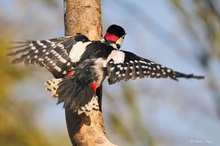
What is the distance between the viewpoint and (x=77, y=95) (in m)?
3.41

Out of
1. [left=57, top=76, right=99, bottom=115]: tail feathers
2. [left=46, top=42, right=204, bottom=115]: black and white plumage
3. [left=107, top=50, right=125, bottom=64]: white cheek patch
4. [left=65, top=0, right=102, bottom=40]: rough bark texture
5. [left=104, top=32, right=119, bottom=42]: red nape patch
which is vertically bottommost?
[left=57, top=76, right=99, bottom=115]: tail feathers

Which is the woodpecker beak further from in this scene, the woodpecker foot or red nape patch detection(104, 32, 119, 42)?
the woodpecker foot

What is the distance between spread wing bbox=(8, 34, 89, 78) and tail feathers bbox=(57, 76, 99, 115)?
0.32 feet

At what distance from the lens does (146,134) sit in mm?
4809

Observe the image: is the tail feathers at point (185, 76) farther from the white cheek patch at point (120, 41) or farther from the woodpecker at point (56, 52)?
the white cheek patch at point (120, 41)

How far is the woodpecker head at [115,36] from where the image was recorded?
3.84 metres

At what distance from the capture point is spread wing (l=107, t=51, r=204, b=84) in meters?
3.46

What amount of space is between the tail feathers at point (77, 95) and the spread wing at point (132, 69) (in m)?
0.13

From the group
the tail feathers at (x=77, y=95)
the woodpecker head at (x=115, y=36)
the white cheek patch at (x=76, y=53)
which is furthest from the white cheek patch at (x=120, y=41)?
the tail feathers at (x=77, y=95)

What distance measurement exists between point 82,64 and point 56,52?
0.15 m

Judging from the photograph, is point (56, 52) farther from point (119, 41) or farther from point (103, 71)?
point (119, 41)

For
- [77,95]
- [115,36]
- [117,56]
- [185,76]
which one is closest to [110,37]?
[115,36]

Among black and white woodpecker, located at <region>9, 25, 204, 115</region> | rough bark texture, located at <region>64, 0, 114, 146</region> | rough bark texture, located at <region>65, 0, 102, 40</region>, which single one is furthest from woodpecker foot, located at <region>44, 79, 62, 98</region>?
rough bark texture, located at <region>65, 0, 102, 40</region>

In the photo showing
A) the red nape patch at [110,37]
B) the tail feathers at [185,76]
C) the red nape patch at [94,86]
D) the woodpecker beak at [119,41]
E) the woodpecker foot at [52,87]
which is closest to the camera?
the tail feathers at [185,76]
